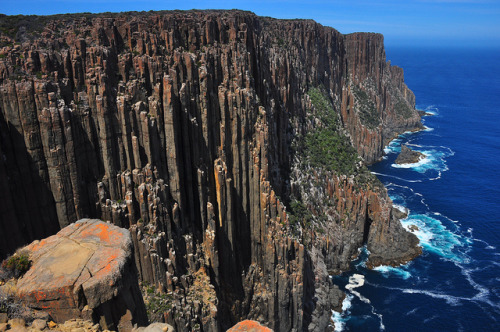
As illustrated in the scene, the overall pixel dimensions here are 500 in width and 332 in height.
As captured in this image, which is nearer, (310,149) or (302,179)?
(302,179)

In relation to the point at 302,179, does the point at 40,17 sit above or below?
above

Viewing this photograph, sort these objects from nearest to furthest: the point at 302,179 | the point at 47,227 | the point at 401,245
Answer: the point at 47,227, the point at 302,179, the point at 401,245

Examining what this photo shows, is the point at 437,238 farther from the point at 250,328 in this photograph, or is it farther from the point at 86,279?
the point at 86,279

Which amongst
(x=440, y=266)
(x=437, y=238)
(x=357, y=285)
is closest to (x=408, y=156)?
(x=437, y=238)

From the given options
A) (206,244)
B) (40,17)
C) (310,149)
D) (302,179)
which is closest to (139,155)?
(206,244)

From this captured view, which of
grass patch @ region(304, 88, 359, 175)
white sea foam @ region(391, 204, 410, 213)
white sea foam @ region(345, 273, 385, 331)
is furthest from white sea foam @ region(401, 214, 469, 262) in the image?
grass patch @ region(304, 88, 359, 175)

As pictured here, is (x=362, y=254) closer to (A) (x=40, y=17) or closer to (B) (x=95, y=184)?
(B) (x=95, y=184)
